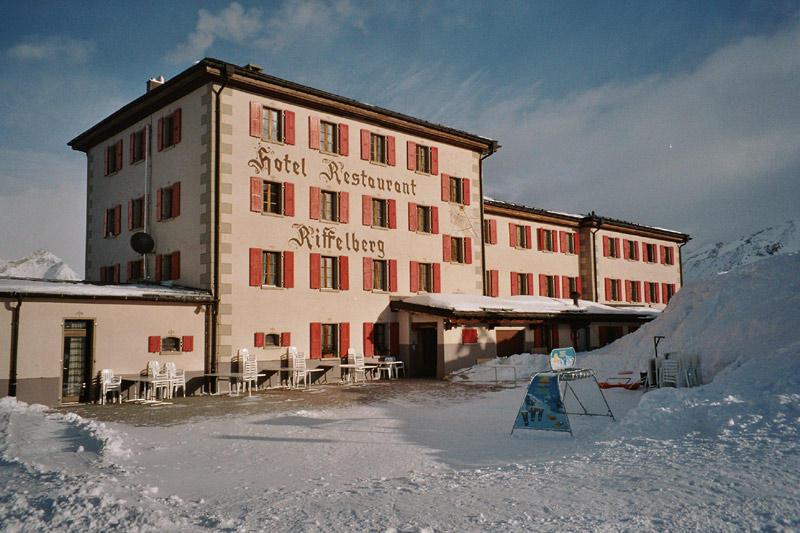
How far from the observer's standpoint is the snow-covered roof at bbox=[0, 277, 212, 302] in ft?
51.7

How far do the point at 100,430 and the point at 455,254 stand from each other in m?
18.7

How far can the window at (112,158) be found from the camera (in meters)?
24.5

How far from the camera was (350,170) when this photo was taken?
23.6 m

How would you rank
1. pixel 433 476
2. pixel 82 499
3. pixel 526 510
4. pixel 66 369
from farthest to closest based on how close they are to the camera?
pixel 66 369 → pixel 433 476 → pixel 82 499 → pixel 526 510

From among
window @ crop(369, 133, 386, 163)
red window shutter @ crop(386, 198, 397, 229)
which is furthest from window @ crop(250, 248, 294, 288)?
window @ crop(369, 133, 386, 163)

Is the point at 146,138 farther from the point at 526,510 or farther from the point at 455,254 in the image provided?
the point at 526,510

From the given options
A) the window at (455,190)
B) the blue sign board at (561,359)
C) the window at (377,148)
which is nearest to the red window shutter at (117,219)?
the window at (377,148)

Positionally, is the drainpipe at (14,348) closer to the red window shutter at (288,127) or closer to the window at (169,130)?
the window at (169,130)

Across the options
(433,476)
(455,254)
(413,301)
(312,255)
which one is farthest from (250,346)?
(433,476)

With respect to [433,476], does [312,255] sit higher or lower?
higher

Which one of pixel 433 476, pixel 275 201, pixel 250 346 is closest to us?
pixel 433 476

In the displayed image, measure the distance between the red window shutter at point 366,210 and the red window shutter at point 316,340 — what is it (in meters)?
4.59

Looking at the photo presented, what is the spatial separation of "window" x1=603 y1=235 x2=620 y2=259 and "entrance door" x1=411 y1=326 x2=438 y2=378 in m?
16.4

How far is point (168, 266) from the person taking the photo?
70.9ft
